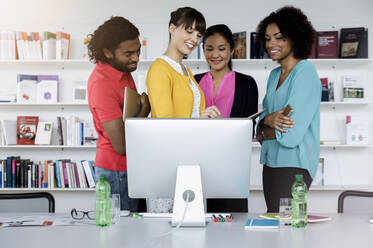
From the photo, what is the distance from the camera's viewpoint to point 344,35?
14.7 ft

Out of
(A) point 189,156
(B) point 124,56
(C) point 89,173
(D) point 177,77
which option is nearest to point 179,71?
(D) point 177,77

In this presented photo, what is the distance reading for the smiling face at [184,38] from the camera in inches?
90.3

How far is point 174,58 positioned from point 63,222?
1.02 meters

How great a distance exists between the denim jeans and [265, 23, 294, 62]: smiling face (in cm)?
117

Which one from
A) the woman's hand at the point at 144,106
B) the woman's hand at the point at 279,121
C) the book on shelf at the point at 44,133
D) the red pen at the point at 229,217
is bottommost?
the red pen at the point at 229,217

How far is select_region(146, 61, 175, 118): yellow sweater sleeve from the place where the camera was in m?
2.06

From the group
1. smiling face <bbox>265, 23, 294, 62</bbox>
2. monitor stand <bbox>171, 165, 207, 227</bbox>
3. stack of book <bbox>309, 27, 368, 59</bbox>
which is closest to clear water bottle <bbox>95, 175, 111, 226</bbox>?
monitor stand <bbox>171, 165, 207, 227</bbox>

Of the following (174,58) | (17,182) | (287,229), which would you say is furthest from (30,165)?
(287,229)

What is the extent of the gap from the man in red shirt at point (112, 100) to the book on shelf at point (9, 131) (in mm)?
2269

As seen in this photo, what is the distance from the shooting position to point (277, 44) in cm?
268

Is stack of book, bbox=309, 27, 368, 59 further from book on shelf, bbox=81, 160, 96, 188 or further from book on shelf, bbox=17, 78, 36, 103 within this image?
book on shelf, bbox=17, 78, 36, 103

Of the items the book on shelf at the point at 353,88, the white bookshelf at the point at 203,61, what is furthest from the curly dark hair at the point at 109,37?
the book on shelf at the point at 353,88

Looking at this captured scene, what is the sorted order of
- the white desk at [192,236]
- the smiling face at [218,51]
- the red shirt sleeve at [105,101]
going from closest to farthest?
1. the white desk at [192,236]
2. the red shirt sleeve at [105,101]
3. the smiling face at [218,51]

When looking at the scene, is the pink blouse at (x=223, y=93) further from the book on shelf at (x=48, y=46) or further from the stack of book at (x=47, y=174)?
the book on shelf at (x=48, y=46)
